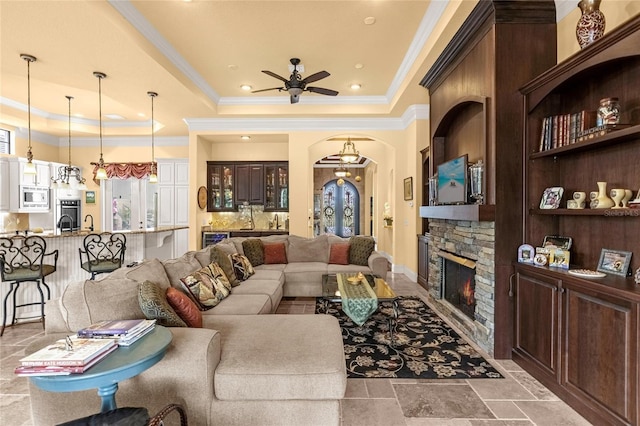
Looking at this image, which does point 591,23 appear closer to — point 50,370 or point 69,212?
point 50,370

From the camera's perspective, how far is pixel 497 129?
2.94 metres

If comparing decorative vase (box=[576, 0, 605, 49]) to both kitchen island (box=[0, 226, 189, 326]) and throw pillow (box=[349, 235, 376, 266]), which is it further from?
kitchen island (box=[0, 226, 189, 326])

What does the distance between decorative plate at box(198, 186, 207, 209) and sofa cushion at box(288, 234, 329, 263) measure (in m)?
2.89

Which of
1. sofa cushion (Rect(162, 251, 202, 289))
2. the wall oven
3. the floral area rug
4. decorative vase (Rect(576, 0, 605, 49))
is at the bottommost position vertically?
the floral area rug

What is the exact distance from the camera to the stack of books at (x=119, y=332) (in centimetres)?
156

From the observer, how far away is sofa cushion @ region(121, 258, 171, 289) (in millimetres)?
2300

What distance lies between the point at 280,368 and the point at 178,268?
1.59 m

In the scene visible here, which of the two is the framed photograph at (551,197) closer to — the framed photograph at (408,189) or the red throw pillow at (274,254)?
the framed photograph at (408,189)

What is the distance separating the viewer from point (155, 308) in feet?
6.41

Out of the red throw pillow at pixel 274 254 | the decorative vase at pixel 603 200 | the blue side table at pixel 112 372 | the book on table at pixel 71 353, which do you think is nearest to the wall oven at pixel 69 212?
the red throw pillow at pixel 274 254

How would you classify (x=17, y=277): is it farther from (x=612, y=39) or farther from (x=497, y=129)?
(x=612, y=39)

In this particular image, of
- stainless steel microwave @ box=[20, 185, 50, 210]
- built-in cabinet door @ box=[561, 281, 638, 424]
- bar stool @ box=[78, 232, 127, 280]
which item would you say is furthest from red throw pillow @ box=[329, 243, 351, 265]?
stainless steel microwave @ box=[20, 185, 50, 210]

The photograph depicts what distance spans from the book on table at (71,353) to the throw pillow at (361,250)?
4.00 meters

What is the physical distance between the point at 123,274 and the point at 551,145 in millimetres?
3581
